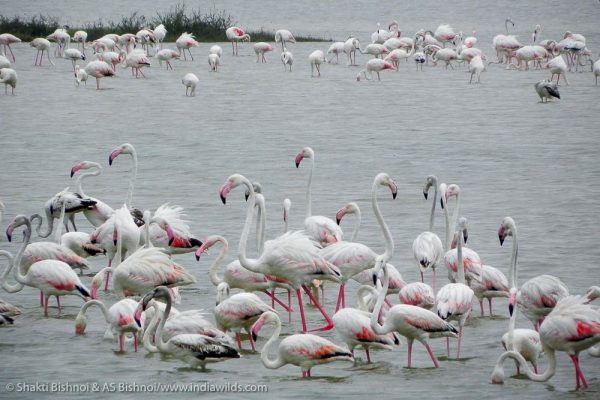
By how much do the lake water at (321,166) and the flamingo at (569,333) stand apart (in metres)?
0.16

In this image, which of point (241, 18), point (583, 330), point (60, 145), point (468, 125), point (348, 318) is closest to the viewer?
point (583, 330)

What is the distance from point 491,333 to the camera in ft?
27.9

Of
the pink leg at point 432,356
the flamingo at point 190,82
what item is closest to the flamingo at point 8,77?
the flamingo at point 190,82

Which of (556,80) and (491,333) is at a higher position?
(556,80)

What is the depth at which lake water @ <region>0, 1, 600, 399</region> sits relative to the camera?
7.75m

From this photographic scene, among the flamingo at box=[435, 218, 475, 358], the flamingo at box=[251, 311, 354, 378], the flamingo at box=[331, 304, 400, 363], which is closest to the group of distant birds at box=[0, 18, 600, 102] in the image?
the flamingo at box=[435, 218, 475, 358]

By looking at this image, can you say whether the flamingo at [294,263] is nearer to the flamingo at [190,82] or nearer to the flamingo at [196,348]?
the flamingo at [196,348]

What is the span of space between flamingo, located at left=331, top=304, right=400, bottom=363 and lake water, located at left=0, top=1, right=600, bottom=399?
19cm

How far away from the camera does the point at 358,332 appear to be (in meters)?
7.62

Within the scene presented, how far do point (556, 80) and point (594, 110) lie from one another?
5108 mm

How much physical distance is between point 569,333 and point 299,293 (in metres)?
2.48

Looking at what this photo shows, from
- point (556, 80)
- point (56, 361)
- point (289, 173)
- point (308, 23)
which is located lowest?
point (56, 361)

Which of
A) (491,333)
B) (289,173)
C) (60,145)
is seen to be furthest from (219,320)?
(60,145)

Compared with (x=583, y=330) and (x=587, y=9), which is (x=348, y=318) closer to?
(x=583, y=330)
